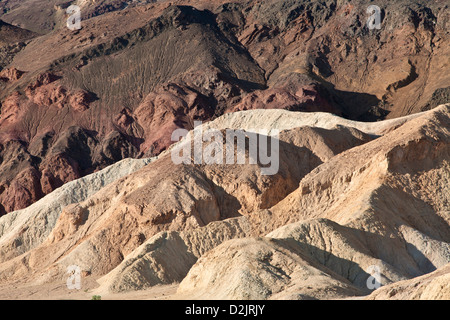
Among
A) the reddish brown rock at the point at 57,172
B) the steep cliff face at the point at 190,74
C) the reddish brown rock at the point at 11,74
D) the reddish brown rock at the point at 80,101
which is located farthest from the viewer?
the reddish brown rock at the point at 11,74

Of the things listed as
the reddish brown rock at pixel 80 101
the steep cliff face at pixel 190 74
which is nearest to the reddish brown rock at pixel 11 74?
the steep cliff face at pixel 190 74

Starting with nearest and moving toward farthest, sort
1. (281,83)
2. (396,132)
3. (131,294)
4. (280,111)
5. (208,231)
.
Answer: (131,294), (208,231), (396,132), (280,111), (281,83)

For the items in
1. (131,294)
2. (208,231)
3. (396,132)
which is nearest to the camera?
(131,294)

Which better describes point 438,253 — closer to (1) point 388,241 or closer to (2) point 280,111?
(1) point 388,241

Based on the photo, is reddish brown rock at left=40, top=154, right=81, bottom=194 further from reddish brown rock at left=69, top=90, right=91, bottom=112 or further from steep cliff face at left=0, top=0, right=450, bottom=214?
reddish brown rock at left=69, top=90, right=91, bottom=112

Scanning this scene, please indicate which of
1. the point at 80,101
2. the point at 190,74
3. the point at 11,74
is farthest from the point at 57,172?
the point at 11,74

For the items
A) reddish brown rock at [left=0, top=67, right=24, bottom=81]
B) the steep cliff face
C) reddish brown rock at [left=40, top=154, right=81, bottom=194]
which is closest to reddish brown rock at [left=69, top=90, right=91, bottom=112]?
the steep cliff face

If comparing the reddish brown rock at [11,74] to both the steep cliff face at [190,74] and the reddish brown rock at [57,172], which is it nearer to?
the steep cliff face at [190,74]
